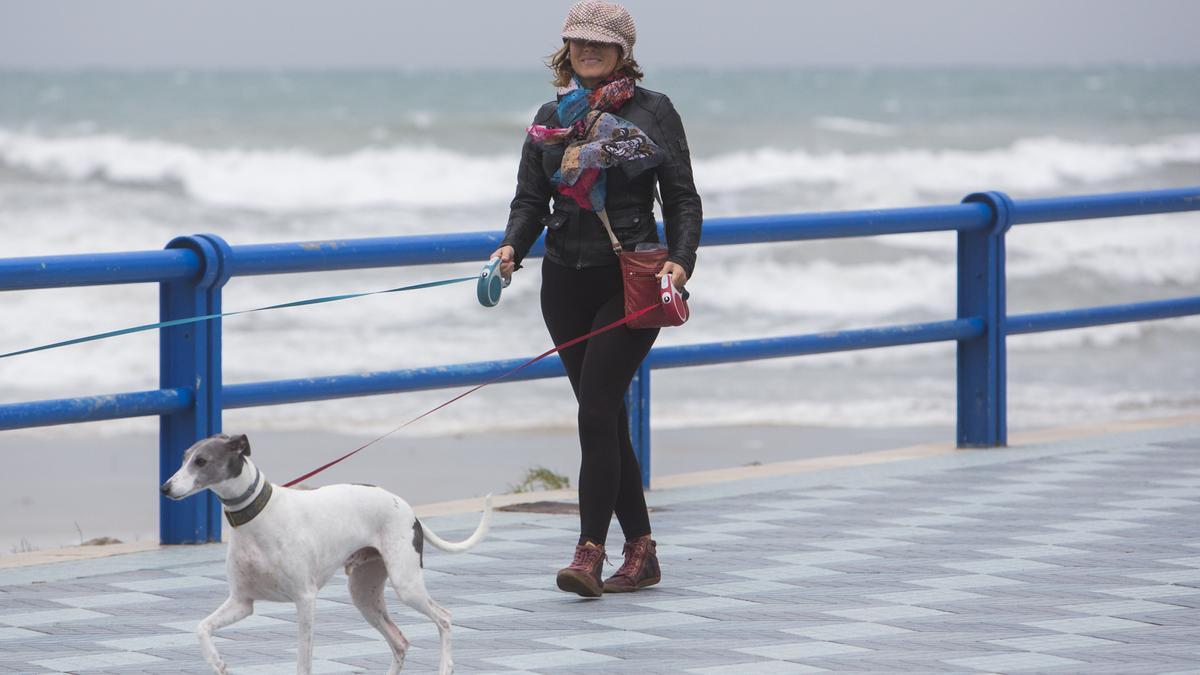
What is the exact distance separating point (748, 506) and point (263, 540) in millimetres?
3283

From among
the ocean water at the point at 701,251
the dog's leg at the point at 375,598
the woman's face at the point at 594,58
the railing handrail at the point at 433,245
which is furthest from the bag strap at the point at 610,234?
the ocean water at the point at 701,251

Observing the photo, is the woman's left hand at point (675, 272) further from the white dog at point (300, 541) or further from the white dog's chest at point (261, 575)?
the white dog's chest at point (261, 575)

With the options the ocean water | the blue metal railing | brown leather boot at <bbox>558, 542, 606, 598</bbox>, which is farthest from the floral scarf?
the ocean water

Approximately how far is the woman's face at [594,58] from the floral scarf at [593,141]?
0.15 feet

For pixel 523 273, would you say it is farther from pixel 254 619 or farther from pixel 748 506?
pixel 254 619

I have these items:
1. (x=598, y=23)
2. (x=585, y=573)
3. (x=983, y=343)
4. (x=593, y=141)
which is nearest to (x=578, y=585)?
(x=585, y=573)

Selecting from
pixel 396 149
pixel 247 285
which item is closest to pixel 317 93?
pixel 396 149

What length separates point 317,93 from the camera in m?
66.1

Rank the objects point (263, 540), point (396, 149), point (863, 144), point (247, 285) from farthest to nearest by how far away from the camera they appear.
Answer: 1. point (863, 144)
2. point (396, 149)
3. point (247, 285)
4. point (263, 540)

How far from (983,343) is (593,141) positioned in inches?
144

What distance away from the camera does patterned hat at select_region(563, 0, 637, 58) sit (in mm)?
5352

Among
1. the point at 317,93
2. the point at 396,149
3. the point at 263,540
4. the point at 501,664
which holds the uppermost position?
the point at 317,93

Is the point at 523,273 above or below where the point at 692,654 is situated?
above

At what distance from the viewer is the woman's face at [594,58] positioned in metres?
5.41
